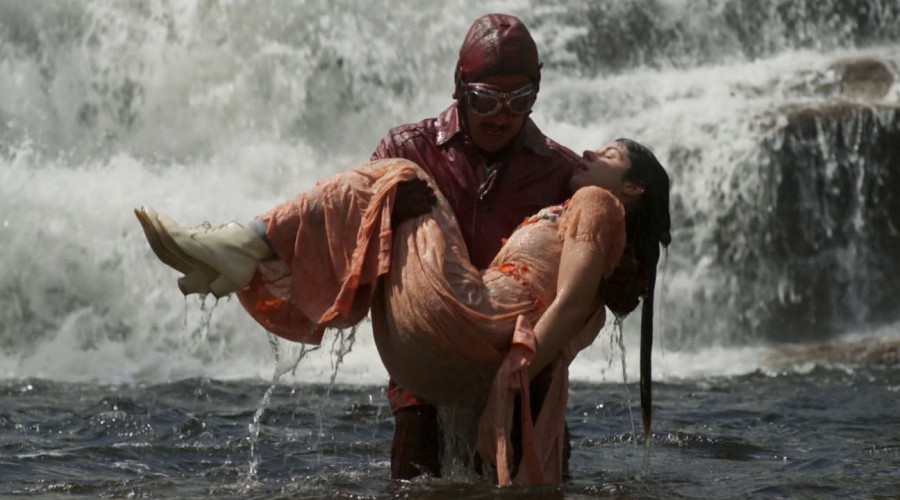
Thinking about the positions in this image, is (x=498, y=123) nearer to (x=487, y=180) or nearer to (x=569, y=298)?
(x=487, y=180)

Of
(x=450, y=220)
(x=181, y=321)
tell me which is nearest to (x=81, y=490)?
(x=450, y=220)

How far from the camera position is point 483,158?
5801mm

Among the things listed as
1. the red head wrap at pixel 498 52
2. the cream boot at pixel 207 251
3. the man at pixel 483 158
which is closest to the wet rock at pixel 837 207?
the man at pixel 483 158

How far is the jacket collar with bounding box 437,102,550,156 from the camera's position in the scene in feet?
18.9

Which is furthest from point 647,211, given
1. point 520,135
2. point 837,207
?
point 837,207

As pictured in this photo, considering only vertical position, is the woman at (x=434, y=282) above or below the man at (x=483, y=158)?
below

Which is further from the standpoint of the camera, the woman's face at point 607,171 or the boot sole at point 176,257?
the woman's face at point 607,171

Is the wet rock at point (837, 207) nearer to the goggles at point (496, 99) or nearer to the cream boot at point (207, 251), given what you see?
the goggles at point (496, 99)

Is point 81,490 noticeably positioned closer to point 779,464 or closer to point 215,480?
point 215,480

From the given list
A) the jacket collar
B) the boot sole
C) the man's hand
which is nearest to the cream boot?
the boot sole

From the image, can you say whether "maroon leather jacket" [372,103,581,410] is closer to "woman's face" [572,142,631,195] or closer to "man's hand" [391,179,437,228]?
"woman's face" [572,142,631,195]

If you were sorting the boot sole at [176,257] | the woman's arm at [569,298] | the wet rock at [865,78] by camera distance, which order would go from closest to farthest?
the boot sole at [176,257] < the woman's arm at [569,298] < the wet rock at [865,78]

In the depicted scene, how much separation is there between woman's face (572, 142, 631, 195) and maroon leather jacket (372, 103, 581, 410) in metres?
0.06

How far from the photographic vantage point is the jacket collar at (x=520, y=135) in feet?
18.9
